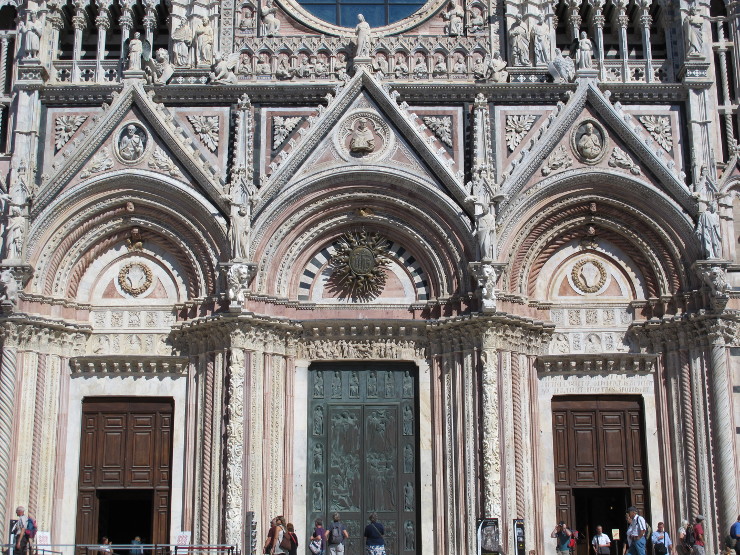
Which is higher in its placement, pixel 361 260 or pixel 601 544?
pixel 361 260

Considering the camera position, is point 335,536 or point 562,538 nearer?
point 335,536

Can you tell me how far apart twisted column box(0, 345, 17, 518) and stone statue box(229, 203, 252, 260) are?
15.7ft

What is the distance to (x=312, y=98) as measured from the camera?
22.3 meters

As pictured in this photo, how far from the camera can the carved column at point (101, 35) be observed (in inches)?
892

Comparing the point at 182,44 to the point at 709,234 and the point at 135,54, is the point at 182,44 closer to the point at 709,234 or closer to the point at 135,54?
the point at 135,54

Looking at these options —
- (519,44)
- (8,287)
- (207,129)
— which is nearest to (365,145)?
(207,129)

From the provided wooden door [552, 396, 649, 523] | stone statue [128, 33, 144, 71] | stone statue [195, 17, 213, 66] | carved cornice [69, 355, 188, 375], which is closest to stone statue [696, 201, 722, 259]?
wooden door [552, 396, 649, 523]

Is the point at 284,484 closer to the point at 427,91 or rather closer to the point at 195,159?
the point at 195,159

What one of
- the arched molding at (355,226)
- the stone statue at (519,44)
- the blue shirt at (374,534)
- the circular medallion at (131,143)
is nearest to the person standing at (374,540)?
the blue shirt at (374,534)

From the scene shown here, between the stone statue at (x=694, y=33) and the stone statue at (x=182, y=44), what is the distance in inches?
424

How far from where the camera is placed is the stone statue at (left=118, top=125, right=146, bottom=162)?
862 inches

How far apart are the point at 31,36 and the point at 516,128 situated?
10.6 m

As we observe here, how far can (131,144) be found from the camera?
72.0ft

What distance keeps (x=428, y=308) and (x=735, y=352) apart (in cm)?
624
